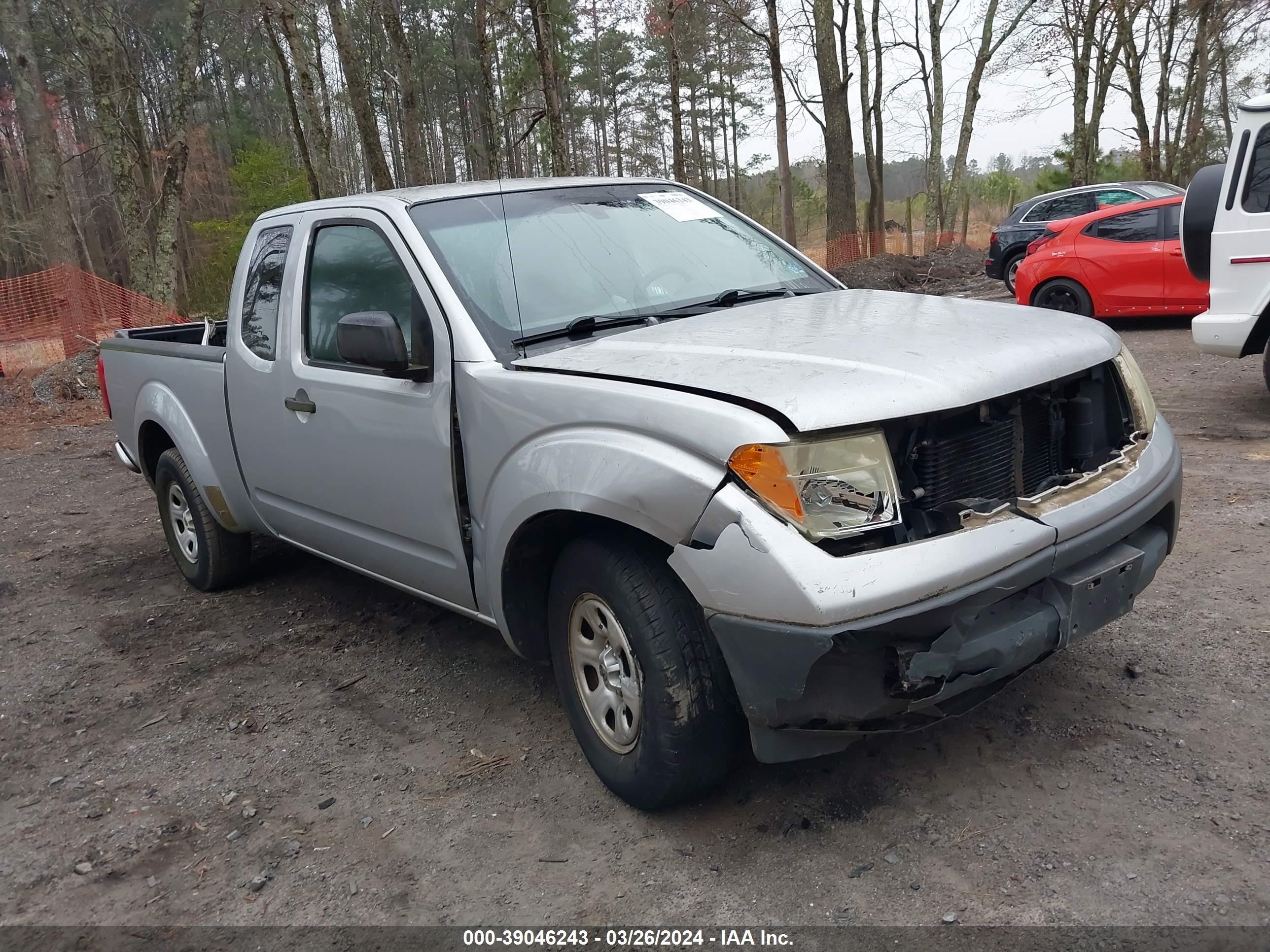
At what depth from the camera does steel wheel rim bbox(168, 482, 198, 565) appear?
5.30 m

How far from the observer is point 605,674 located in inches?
115

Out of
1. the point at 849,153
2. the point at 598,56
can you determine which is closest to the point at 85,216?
the point at 598,56

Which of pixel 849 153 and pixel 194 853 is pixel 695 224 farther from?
pixel 849 153

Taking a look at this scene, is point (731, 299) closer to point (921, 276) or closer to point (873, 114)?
point (921, 276)

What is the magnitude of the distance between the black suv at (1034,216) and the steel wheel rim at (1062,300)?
2963 millimetres

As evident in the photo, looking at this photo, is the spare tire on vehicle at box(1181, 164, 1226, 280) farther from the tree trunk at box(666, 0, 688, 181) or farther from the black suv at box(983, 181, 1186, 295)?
the tree trunk at box(666, 0, 688, 181)

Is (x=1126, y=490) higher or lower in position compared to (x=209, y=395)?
lower

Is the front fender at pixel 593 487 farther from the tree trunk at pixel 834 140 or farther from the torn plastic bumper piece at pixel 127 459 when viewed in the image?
the tree trunk at pixel 834 140

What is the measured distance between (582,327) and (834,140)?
18.5m

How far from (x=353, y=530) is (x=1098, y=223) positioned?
397 inches

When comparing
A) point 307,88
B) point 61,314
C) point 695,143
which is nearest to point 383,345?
point 61,314

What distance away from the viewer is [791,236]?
2869 centimetres

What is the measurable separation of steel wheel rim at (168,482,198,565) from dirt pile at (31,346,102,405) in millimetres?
9104

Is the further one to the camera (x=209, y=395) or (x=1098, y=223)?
(x=1098, y=223)
